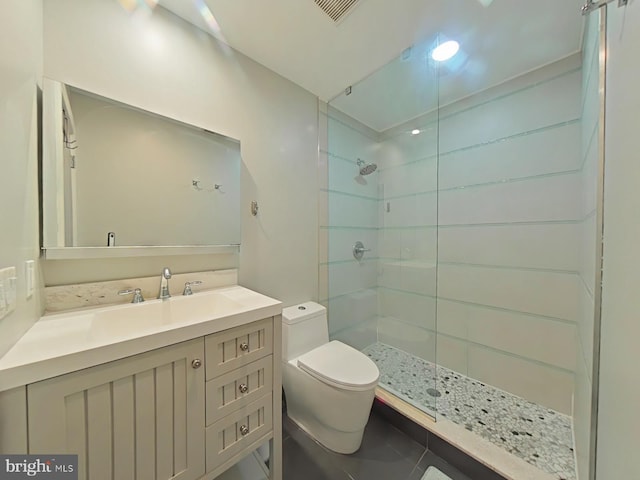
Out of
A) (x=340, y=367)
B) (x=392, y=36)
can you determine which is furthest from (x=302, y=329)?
(x=392, y=36)

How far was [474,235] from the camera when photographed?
1904mm

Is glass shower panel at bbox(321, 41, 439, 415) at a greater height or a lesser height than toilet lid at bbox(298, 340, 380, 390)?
greater

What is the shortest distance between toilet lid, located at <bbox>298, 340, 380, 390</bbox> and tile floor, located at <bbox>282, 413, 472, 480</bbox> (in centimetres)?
46

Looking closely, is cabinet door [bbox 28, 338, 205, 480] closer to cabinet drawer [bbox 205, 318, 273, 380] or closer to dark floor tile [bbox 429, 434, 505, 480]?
cabinet drawer [bbox 205, 318, 273, 380]

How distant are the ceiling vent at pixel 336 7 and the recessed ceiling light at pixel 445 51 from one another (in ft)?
2.31

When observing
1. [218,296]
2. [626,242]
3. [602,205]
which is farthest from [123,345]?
[602,205]

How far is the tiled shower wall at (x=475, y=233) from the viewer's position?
1.55 metres

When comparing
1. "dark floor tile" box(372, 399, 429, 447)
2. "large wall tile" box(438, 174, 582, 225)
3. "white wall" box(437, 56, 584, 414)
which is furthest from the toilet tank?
"large wall tile" box(438, 174, 582, 225)

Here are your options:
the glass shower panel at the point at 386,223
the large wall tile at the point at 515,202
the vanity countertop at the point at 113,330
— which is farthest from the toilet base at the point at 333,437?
the large wall tile at the point at 515,202

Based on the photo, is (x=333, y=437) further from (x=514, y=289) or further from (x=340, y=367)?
(x=514, y=289)

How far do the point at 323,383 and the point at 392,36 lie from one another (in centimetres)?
208

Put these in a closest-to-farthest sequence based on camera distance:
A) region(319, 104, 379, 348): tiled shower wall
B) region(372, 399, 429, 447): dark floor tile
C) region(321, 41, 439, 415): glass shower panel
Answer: region(372, 399, 429, 447): dark floor tile
region(321, 41, 439, 415): glass shower panel
region(319, 104, 379, 348): tiled shower wall

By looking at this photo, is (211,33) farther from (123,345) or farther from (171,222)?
(123,345)

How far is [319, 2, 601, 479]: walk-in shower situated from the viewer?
1.47 m
